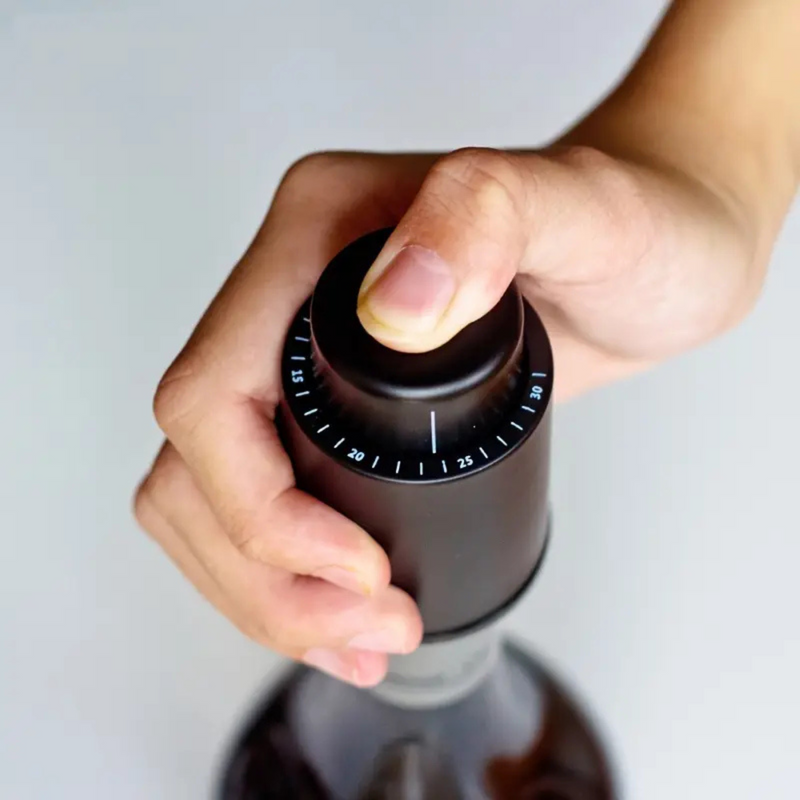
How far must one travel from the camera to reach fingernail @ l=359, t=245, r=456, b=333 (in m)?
0.28

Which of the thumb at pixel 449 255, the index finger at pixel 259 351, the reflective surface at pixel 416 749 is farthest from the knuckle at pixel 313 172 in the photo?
the reflective surface at pixel 416 749

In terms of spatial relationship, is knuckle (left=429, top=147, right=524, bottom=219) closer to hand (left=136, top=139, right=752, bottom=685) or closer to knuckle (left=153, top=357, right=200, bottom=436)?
hand (left=136, top=139, right=752, bottom=685)

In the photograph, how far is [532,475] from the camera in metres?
0.32

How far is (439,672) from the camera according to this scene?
0.42 metres

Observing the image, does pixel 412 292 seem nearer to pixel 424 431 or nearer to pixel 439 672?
pixel 424 431

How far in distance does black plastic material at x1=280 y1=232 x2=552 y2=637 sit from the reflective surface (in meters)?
0.16

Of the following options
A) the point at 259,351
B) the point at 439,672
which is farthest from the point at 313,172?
the point at 439,672

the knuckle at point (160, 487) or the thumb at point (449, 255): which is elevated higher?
the thumb at point (449, 255)

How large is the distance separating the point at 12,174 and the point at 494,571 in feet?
1.52

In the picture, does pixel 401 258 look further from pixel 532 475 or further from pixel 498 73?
pixel 498 73

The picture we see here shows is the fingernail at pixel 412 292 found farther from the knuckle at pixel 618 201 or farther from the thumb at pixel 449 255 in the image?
the knuckle at pixel 618 201

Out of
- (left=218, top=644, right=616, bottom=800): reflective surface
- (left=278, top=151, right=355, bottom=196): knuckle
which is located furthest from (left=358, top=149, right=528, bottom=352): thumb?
(left=218, top=644, right=616, bottom=800): reflective surface

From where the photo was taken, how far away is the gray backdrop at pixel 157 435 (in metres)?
0.54

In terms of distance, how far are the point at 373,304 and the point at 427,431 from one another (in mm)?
34
